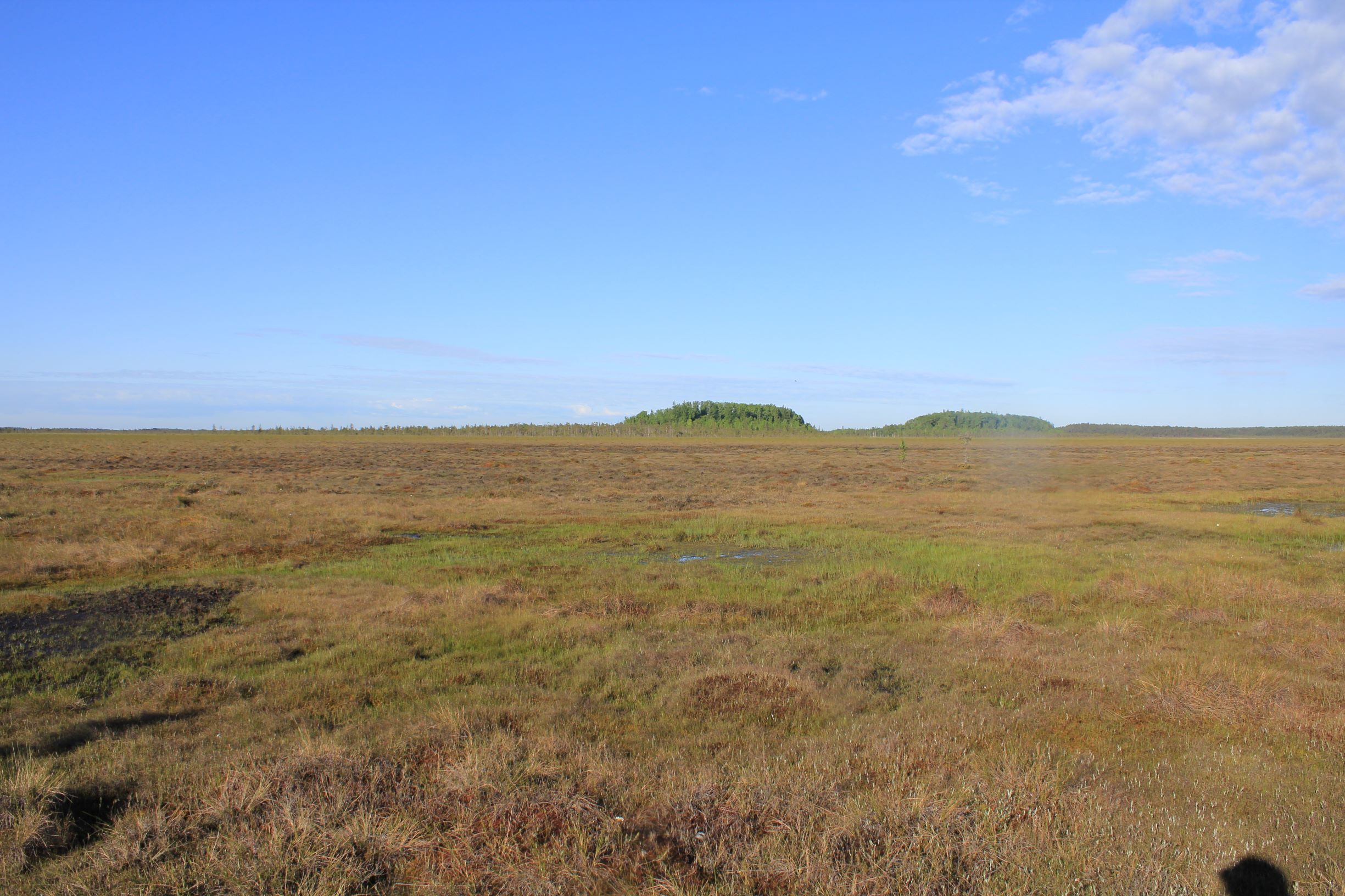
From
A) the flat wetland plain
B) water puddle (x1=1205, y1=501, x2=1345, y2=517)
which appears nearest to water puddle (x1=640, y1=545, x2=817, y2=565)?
the flat wetland plain

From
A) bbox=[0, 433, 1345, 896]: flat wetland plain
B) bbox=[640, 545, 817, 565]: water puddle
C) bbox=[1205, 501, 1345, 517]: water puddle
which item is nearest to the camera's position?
bbox=[0, 433, 1345, 896]: flat wetland plain

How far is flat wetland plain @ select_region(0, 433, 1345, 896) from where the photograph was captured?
4.82m

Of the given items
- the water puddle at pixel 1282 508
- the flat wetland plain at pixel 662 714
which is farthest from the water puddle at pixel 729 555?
the water puddle at pixel 1282 508

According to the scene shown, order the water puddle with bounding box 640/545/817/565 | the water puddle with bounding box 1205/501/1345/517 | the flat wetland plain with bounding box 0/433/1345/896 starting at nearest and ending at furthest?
the flat wetland plain with bounding box 0/433/1345/896
the water puddle with bounding box 640/545/817/565
the water puddle with bounding box 1205/501/1345/517

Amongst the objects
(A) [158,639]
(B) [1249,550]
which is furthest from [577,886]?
(B) [1249,550]

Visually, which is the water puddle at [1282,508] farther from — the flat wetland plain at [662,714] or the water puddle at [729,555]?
the water puddle at [729,555]

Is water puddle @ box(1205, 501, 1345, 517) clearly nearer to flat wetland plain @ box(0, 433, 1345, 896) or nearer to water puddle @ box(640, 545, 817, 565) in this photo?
flat wetland plain @ box(0, 433, 1345, 896)

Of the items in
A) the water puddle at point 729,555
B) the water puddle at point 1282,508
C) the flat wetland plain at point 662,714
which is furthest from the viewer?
the water puddle at point 1282,508

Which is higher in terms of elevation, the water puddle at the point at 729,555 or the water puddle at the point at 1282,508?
the water puddle at the point at 1282,508

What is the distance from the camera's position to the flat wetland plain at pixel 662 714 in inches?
190

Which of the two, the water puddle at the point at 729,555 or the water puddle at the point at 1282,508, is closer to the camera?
the water puddle at the point at 729,555

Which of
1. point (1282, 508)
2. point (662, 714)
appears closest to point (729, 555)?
point (662, 714)

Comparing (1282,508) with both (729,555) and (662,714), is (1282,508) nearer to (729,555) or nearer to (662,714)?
(729,555)

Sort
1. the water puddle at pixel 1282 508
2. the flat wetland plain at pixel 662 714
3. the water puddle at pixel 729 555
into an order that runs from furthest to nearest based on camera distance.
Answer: the water puddle at pixel 1282 508
the water puddle at pixel 729 555
the flat wetland plain at pixel 662 714
